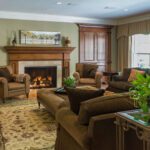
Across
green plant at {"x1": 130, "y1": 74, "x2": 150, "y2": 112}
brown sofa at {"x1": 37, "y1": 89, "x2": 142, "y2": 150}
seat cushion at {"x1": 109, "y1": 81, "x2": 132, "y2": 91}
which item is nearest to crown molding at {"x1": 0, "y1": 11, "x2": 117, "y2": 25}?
seat cushion at {"x1": 109, "y1": 81, "x2": 132, "y2": 91}

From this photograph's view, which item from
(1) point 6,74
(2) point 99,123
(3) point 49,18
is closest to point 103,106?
(2) point 99,123

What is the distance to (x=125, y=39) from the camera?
8203 millimetres

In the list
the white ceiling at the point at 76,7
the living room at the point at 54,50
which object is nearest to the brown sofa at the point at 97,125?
the living room at the point at 54,50

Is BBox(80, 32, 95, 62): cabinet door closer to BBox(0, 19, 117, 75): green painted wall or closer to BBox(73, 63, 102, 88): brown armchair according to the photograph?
BBox(0, 19, 117, 75): green painted wall

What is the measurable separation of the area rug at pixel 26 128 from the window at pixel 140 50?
4447 mm

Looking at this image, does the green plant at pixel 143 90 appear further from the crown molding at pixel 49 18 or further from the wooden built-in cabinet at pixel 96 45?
the wooden built-in cabinet at pixel 96 45

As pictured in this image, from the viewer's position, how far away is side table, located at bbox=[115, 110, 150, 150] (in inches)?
61.3

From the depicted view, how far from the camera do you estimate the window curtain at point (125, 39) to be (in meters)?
7.54

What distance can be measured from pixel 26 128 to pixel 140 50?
5633mm

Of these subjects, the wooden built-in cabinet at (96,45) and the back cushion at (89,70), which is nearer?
the back cushion at (89,70)

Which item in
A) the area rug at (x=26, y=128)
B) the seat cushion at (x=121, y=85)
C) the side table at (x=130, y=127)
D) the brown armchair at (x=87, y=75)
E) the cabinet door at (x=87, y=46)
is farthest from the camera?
the cabinet door at (x=87, y=46)

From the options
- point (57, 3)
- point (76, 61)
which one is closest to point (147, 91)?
point (57, 3)

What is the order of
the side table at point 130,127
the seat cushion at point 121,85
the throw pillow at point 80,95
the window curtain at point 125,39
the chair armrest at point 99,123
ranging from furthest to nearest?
the window curtain at point 125,39, the seat cushion at point 121,85, the throw pillow at point 80,95, the chair armrest at point 99,123, the side table at point 130,127

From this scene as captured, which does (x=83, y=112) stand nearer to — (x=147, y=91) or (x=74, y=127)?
(x=74, y=127)
